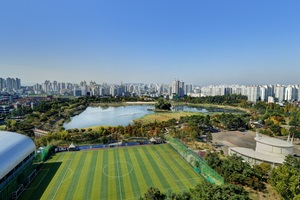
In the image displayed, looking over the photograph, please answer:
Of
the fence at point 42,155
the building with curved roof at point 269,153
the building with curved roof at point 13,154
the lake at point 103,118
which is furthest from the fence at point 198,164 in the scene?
the lake at point 103,118

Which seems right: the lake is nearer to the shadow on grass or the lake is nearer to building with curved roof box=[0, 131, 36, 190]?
the shadow on grass

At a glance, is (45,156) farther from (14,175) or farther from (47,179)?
(14,175)

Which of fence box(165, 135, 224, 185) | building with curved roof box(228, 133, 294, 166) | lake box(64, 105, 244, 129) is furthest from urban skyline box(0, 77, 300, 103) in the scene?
fence box(165, 135, 224, 185)

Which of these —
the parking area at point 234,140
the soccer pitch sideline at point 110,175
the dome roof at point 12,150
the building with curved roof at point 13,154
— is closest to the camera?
the building with curved roof at point 13,154

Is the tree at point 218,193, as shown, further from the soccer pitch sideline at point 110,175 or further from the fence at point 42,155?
the fence at point 42,155

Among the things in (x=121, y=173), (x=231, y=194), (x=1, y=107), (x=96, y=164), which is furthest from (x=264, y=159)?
(x=1, y=107)

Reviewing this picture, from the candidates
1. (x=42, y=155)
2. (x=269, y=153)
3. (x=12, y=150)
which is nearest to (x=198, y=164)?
(x=269, y=153)
